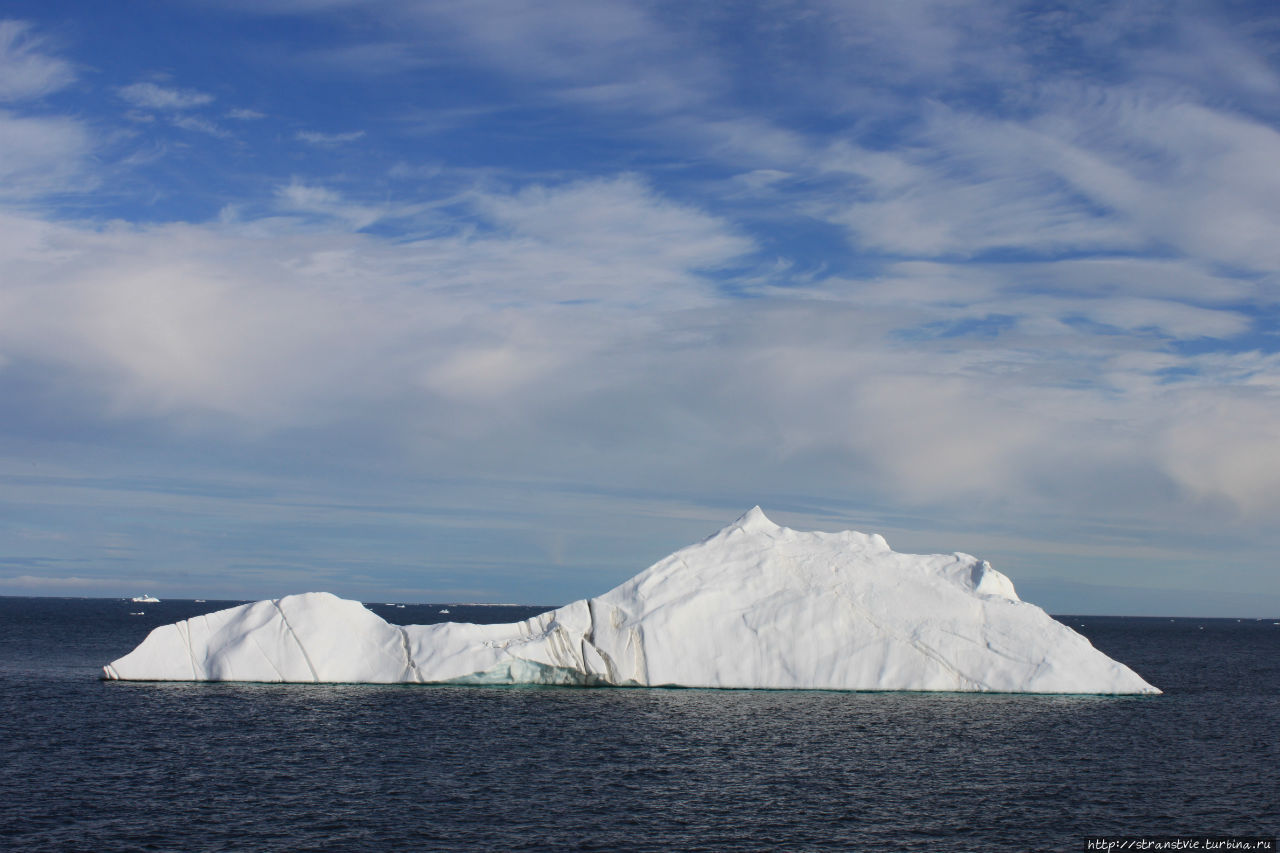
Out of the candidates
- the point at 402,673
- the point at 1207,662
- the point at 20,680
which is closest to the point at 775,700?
the point at 402,673

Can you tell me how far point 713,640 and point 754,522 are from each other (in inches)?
324

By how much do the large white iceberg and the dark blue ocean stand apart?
3.30 ft

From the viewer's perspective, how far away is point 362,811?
25.8 m

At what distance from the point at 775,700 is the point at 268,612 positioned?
969 inches

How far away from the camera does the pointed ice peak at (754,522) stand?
5266 cm

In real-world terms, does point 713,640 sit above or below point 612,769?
above

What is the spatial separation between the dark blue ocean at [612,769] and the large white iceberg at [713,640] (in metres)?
1.01

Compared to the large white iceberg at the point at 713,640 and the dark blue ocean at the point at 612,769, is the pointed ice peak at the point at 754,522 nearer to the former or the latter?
the large white iceberg at the point at 713,640

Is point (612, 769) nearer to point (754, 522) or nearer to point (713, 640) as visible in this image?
point (713, 640)

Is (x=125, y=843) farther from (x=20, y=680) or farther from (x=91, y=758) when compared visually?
(x=20, y=680)

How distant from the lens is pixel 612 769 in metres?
30.7

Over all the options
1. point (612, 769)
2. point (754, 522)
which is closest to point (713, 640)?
point (754, 522)

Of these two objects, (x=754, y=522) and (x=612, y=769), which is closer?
(x=612, y=769)

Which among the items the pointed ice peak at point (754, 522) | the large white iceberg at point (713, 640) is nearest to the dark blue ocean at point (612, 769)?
the large white iceberg at point (713, 640)
